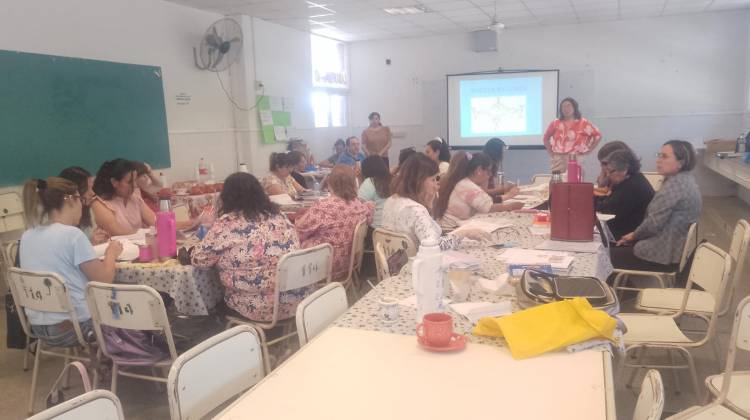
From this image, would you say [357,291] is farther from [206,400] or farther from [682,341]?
[206,400]

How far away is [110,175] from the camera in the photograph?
12.0ft

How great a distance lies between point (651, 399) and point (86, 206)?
10.5 feet

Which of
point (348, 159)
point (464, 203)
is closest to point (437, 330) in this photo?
point (464, 203)

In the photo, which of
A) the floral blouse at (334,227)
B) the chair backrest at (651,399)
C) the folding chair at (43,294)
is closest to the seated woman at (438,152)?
the floral blouse at (334,227)

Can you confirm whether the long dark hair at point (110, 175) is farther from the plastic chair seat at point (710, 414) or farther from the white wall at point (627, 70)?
the white wall at point (627, 70)

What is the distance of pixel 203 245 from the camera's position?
2.56 m

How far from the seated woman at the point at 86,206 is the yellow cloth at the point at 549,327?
2.53 meters

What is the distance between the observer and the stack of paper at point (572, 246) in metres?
2.50

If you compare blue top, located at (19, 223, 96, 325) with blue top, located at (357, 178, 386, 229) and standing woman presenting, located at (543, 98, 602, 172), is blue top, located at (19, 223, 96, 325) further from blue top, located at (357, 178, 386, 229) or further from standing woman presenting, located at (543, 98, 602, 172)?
standing woman presenting, located at (543, 98, 602, 172)

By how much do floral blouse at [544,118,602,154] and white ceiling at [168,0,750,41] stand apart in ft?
6.79

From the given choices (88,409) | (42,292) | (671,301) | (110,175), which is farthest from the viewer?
(110,175)

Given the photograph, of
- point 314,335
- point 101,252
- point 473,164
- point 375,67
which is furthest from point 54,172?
point 375,67

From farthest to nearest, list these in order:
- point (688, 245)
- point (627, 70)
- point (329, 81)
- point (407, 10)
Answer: point (329, 81) → point (627, 70) → point (407, 10) → point (688, 245)

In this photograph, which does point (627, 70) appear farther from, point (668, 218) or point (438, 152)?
point (668, 218)
